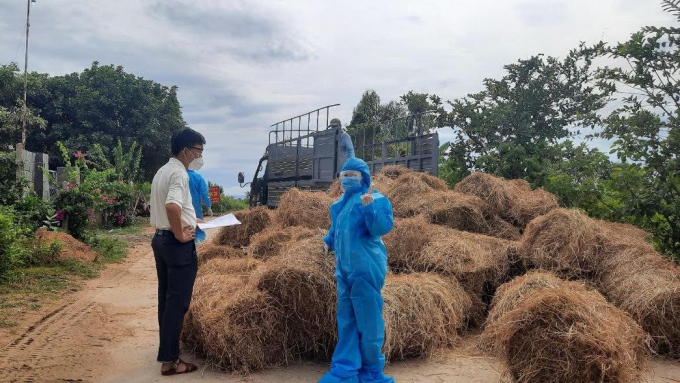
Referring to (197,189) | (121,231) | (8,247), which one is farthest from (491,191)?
Answer: (121,231)

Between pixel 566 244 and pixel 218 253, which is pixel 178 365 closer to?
pixel 218 253

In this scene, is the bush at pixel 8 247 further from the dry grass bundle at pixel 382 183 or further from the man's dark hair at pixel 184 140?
the dry grass bundle at pixel 382 183

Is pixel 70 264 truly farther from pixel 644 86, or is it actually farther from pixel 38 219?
pixel 644 86

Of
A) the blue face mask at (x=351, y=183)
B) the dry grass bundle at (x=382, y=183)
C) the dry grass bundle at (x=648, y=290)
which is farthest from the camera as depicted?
the dry grass bundle at (x=382, y=183)

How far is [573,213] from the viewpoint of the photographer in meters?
6.20

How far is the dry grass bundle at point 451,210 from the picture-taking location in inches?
283

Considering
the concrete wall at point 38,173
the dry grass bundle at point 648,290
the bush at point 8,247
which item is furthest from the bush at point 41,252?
the dry grass bundle at point 648,290

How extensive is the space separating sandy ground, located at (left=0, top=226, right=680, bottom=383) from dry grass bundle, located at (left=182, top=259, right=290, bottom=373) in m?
0.12

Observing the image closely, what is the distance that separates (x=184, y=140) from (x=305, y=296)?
5.32ft

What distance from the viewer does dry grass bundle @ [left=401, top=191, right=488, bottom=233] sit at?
7191 mm

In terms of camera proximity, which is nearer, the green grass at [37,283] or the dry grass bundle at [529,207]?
the green grass at [37,283]

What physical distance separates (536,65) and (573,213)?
21.1 feet

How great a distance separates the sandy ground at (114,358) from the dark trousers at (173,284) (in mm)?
261

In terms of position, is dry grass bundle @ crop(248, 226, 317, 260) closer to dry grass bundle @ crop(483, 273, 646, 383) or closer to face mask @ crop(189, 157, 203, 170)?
face mask @ crop(189, 157, 203, 170)
